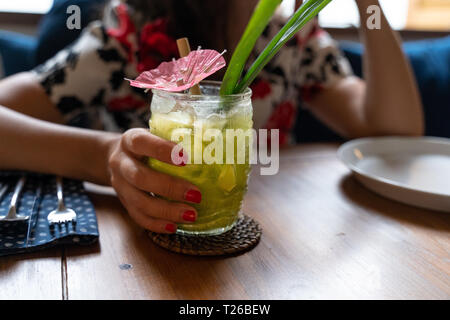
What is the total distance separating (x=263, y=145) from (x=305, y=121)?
0.69 metres

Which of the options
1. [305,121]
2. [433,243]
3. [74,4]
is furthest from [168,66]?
[305,121]

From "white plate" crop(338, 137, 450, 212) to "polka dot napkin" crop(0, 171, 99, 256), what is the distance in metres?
0.46

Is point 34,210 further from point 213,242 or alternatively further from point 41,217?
point 213,242

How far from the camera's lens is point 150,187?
0.53 metres

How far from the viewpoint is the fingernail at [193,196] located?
19.9 inches

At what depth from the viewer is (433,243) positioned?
0.59 m

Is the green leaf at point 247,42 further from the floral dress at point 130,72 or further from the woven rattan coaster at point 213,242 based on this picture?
the floral dress at point 130,72

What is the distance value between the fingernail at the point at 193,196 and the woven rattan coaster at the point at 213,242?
2.6 inches

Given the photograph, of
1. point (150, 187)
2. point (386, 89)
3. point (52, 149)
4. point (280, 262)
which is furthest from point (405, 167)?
point (52, 149)

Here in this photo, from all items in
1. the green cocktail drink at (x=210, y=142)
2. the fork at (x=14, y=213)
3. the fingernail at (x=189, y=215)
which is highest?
the green cocktail drink at (x=210, y=142)

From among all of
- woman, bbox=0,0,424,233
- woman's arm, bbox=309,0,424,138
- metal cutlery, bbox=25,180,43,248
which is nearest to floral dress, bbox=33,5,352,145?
woman, bbox=0,0,424,233

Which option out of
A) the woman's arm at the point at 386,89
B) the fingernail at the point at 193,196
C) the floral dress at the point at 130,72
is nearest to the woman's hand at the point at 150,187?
the fingernail at the point at 193,196

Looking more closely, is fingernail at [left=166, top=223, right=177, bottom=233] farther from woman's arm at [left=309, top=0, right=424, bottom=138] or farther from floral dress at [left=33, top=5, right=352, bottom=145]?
woman's arm at [left=309, top=0, right=424, bottom=138]

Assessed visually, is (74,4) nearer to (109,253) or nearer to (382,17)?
(382,17)
